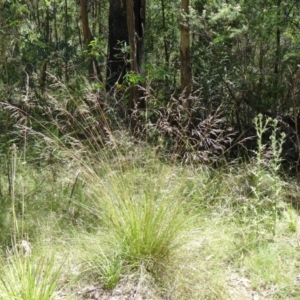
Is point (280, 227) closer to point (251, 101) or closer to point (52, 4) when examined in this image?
point (251, 101)

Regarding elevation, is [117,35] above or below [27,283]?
above

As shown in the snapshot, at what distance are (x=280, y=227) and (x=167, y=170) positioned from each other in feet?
3.08

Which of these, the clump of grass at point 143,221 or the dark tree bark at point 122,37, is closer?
the clump of grass at point 143,221

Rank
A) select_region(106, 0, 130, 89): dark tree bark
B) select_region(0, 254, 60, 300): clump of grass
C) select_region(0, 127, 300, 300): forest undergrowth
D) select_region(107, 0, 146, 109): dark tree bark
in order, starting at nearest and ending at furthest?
select_region(0, 254, 60, 300): clump of grass → select_region(0, 127, 300, 300): forest undergrowth → select_region(107, 0, 146, 109): dark tree bark → select_region(106, 0, 130, 89): dark tree bark

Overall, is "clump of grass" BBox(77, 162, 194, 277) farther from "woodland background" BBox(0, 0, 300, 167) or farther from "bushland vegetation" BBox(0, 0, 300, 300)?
"woodland background" BBox(0, 0, 300, 167)

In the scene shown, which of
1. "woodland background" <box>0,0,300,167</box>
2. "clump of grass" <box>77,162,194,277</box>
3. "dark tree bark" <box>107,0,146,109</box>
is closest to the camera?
"clump of grass" <box>77,162,194,277</box>

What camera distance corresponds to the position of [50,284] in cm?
211

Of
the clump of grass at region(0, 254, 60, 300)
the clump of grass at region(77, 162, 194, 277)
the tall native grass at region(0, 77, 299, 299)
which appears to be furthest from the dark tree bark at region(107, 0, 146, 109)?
→ the clump of grass at region(0, 254, 60, 300)

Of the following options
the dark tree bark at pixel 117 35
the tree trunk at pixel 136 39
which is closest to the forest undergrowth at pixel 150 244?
the tree trunk at pixel 136 39

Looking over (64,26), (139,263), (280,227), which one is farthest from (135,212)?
(64,26)

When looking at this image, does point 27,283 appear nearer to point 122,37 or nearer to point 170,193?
point 170,193

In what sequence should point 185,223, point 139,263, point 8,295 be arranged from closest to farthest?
point 8,295 < point 139,263 < point 185,223

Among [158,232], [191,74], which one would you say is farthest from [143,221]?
[191,74]

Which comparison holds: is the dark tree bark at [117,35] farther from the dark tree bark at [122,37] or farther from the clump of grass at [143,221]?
the clump of grass at [143,221]
